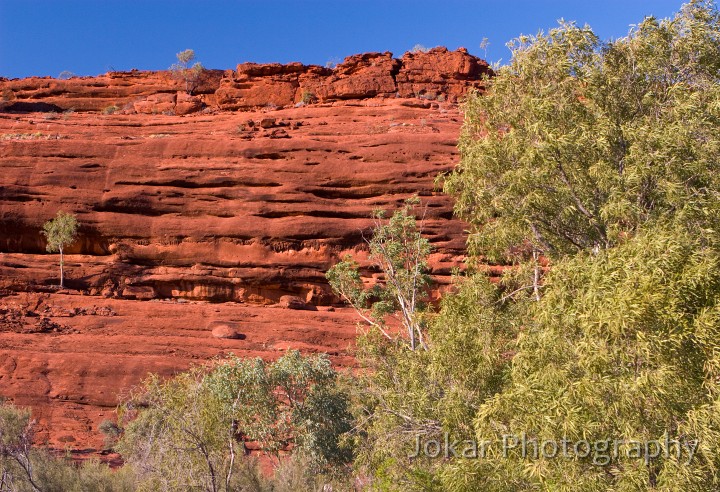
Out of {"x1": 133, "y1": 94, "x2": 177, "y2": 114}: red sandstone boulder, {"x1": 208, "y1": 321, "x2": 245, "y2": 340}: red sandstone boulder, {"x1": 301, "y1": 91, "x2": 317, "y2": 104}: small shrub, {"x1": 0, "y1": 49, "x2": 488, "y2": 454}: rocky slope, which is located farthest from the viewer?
{"x1": 133, "y1": 94, "x2": 177, "y2": 114}: red sandstone boulder

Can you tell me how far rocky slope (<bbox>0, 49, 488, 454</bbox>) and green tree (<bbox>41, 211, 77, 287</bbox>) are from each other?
54 cm

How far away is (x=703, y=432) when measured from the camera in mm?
6586

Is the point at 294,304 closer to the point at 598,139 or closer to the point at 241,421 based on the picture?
the point at 241,421

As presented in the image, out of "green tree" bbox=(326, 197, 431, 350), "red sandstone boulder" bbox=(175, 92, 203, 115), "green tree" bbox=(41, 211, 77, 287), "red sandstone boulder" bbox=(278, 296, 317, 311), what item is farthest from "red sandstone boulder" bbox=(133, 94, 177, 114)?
"green tree" bbox=(326, 197, 431, 350)

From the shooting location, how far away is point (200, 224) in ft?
91.8

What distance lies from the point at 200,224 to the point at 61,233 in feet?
17.8

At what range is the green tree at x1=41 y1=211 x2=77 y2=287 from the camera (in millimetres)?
27253

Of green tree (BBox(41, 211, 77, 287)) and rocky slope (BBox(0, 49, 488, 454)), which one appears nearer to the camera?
rocky slope (BBox(0, 49, 488, 454))

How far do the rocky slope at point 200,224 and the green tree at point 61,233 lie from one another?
54 centimetres

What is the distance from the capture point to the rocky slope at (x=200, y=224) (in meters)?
24.5

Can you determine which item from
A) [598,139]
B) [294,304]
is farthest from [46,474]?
[294,304]

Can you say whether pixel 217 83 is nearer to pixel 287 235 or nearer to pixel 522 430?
pixel 287 235

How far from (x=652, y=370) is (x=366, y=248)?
2048cm

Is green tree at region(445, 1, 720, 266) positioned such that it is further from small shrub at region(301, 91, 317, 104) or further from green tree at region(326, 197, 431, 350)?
small shrub at region(301, 91, 317, 104)
